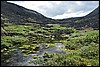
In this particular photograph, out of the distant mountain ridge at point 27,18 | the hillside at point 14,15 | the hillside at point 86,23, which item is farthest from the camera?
the hillside at point 14,15

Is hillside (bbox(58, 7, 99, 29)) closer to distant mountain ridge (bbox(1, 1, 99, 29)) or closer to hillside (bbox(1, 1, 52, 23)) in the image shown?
distant mountain ridge (bbox(1, 1, 99, 29))

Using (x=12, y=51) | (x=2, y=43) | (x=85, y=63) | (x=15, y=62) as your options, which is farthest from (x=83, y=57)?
(x=2, y=43)

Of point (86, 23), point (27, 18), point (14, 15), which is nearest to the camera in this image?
point (86, 23)

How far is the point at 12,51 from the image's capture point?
175 feet

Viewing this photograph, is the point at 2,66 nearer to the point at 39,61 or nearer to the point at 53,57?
the point at 39,61

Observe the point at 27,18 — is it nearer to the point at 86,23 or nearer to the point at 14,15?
the point at 14,15

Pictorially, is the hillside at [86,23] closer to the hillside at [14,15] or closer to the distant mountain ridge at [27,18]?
the distant mountain ridge at [27,18]

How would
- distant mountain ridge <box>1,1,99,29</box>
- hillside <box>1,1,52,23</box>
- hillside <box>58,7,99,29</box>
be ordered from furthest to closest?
hillside <box>1,1,52,23</box> → distant mountain ridge <box>1,1,99,29</box> → hillside <box>58,7,99,29</box>

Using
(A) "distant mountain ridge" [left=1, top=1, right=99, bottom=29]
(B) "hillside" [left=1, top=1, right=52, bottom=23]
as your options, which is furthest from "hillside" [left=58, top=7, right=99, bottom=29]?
(B) "hillside" [left=1, top=1, right=52, bottom=23]

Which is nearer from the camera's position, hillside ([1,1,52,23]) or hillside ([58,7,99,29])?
hillside ([58,7,99,29])

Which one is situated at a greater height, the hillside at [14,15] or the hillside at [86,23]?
the hillside at [14,15]

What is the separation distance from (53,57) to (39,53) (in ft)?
23.5

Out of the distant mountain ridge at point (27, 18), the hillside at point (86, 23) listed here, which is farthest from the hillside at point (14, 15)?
the hillside at point (86, 23)

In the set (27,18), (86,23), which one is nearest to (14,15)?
(27,18)
